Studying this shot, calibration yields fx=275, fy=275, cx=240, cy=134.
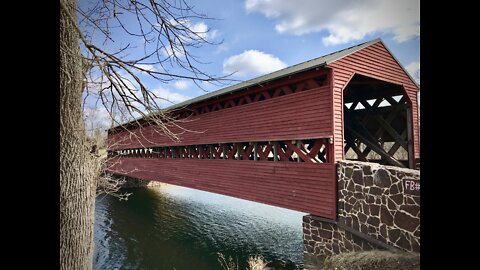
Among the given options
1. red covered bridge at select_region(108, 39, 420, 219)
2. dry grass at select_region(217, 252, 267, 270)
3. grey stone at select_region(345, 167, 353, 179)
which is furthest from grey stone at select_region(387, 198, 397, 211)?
dry grass at select_region(217, 252, 267, 270)

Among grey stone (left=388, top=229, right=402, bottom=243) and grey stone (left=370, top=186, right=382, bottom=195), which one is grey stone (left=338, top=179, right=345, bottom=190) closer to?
grey stone (left=370, top=186, right=382, bottom=195)

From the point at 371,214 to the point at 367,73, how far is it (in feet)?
14.0

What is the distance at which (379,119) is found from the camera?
34.5ft

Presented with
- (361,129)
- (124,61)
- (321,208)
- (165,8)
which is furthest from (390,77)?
(124,61)

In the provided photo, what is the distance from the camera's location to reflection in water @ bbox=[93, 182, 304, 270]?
9141 millimetres

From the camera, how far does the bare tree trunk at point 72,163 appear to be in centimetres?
264

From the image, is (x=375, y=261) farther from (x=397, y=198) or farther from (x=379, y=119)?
(x=379, y=119)

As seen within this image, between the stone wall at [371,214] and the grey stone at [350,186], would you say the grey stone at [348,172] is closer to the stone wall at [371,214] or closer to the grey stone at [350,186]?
the stone wall at [371,214]

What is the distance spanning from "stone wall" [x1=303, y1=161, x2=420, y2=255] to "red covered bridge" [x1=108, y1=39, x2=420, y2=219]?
32 cm

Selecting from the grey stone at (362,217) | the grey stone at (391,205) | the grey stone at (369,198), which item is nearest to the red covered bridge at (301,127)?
the grey stone at (362,217)

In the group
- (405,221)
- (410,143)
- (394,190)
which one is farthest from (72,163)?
(410,143)
